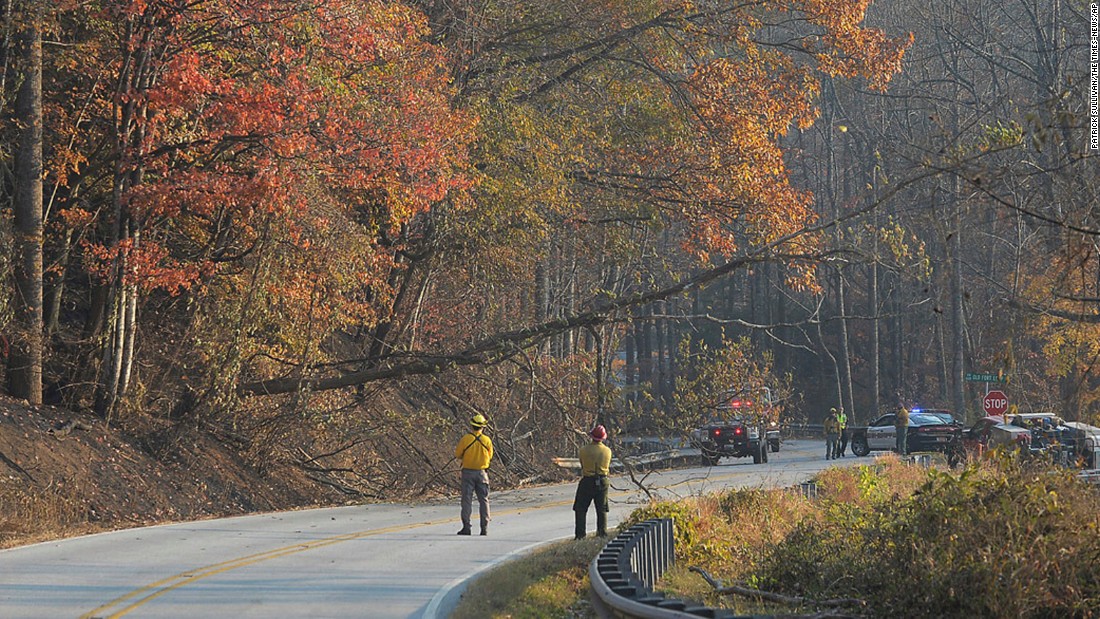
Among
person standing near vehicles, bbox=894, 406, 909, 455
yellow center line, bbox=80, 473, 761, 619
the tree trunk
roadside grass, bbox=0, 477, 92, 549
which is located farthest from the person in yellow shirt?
person standing near vehicles, bbox=894, 406, 909, 455

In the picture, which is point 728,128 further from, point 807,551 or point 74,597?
Result: point 74,597

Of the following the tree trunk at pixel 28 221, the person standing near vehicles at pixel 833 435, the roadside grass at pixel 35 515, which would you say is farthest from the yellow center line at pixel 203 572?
the person standing near vehicles at pixel 833 435

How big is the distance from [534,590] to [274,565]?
3.71m

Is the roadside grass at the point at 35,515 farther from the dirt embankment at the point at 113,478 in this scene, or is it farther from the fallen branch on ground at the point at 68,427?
the fallen branch on ground at the point at 68,427

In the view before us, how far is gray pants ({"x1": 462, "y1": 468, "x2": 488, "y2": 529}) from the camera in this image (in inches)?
774

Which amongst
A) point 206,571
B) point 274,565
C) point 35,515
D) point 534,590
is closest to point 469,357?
point 35,515

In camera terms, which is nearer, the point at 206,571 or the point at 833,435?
the point at 206,571

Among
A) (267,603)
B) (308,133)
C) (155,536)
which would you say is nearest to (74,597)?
(267,603)

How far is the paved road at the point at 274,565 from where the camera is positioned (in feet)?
42.1

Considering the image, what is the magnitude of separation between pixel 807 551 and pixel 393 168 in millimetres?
11997

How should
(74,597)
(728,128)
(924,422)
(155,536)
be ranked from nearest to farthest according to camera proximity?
(74,597), (155,536), (728,128), (924,422)

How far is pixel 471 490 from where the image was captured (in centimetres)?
1983

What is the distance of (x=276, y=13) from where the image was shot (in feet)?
68.8

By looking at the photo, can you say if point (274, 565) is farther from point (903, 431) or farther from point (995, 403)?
point (903, 431)
